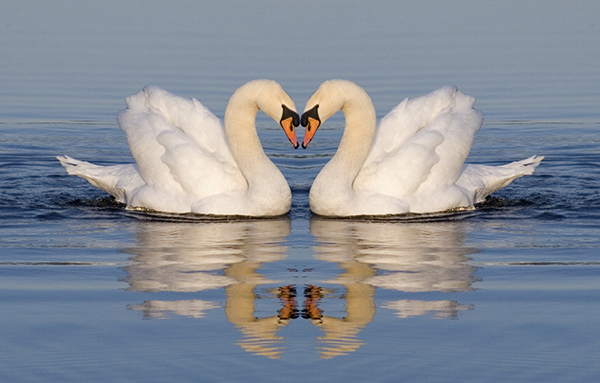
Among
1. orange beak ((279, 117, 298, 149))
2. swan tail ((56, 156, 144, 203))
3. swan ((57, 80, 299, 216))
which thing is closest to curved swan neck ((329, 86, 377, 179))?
swan ((57, 80, 299, 216))

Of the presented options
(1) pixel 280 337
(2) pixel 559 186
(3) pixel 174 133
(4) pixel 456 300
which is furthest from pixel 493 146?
(1) pixel 280 337

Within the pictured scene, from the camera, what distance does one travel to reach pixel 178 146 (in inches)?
447

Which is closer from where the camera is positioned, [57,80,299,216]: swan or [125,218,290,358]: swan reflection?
[125,218,290,358]: swan reflection

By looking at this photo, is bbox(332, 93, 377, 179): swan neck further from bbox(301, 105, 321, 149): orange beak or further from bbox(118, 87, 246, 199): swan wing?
bbox(118, 87, 246, 199): swan wing

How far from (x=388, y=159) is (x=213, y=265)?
9.63 ft

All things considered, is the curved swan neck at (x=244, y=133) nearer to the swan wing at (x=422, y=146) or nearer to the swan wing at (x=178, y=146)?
the swan wing at (x=178, y=146)

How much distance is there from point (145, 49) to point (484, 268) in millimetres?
15134

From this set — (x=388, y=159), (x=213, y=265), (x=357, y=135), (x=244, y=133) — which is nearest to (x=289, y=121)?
(x=244, y=133)

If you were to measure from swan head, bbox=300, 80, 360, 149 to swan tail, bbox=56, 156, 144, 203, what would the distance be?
2288mm

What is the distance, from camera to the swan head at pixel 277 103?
10859mm

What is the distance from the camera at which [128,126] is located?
1221 cm

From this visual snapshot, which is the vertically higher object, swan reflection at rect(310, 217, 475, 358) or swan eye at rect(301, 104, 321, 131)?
swan eye at rect(301, 104, 321, 131)

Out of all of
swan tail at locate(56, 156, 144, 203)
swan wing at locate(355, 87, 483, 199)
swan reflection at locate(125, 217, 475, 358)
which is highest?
swan wing at locate(355, 87, 483, 199)

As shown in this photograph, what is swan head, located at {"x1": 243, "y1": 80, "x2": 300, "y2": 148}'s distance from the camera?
10.9 m
